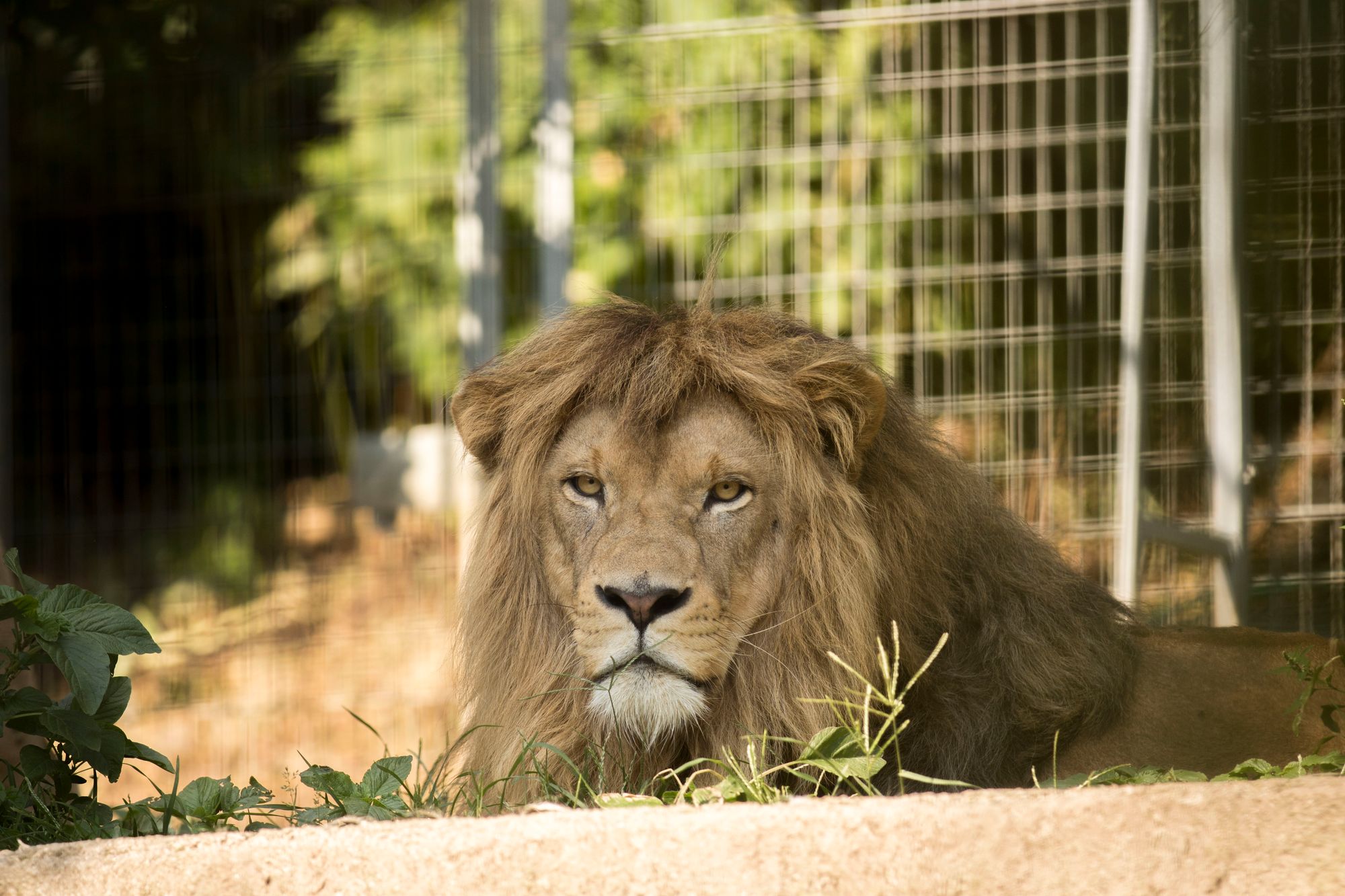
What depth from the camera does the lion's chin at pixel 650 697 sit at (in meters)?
2.54

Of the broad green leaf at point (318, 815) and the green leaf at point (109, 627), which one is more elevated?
the green leaf at point (109, 627)

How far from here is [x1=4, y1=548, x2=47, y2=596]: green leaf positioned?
234 centimetres

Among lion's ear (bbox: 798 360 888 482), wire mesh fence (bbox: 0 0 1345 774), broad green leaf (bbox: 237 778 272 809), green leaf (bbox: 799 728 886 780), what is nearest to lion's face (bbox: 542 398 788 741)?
lion's ear (bbox: 798 360 888 482)

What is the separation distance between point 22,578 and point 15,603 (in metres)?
0.16

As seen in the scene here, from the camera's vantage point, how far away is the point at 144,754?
7.97 feet

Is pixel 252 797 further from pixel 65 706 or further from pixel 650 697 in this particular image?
pixel 650 697

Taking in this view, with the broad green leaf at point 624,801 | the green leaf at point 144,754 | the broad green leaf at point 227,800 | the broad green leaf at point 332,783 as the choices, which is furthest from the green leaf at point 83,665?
the broad green leaf at point 624,801

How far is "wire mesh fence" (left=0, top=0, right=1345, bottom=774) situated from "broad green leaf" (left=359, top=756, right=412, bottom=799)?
2.50 m

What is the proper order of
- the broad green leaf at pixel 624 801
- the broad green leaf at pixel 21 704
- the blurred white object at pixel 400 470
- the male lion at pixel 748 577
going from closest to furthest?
the broad green leaf at pixel 624 801, the broad green leaf at pixel 21 704, the male lion at pixel 748 577, the blurred white object at pixel 400 470

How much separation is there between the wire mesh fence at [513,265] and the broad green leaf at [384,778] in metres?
2.50

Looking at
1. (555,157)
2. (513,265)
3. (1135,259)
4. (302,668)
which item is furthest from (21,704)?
(302,668)

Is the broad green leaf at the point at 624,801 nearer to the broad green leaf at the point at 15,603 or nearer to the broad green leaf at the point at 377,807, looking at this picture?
the broad green leaf at the point at 377,807

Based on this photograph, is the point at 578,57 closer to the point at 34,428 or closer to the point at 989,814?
the point at 34,428

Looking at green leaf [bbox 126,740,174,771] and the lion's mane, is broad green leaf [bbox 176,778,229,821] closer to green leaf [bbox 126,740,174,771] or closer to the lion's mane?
green leaf [bbox 126,740,174,771]
